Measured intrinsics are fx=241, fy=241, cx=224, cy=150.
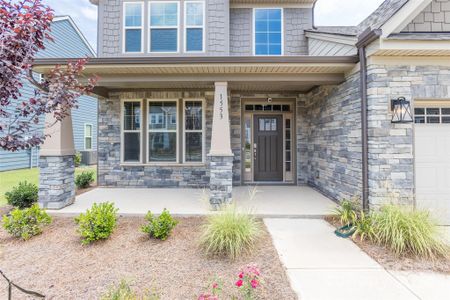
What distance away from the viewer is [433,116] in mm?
4488

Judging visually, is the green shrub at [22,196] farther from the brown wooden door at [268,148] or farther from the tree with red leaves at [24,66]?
the brown wooden door at [268,148]

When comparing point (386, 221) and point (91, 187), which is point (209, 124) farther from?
point (386, 221)

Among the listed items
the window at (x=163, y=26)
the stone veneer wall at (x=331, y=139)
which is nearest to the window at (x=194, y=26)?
the window at (x=163, y=26)

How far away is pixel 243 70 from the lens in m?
5.06

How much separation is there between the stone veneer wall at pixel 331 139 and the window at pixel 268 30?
2011 mm

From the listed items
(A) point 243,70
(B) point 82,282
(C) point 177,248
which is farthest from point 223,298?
(A) point 243,70

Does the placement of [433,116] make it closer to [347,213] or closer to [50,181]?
[347,213]

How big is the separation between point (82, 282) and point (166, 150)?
188 inches

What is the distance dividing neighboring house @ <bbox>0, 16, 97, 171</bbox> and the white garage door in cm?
1307

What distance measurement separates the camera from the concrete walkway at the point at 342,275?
8.29 feet

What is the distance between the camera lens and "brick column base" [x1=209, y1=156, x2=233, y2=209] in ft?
16.5

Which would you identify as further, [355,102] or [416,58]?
[355,102]

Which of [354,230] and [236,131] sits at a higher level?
[236,131]

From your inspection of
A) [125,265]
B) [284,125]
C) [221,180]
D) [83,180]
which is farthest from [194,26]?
[125,265]
